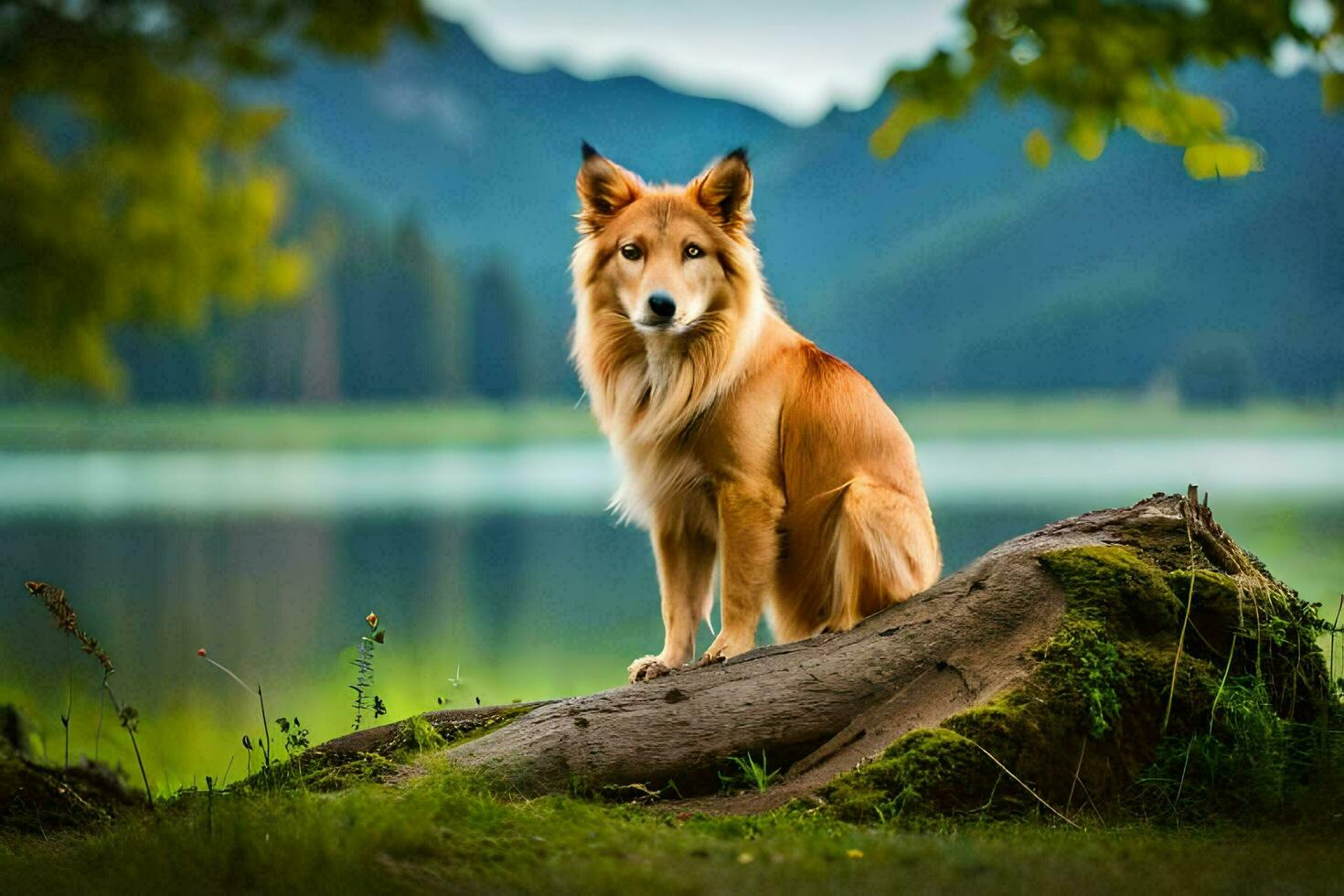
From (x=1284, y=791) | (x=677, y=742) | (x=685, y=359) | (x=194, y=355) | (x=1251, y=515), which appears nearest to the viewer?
(x=1284, y=791)

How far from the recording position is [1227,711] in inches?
192

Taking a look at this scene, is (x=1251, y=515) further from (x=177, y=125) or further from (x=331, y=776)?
(x=177, y=125)

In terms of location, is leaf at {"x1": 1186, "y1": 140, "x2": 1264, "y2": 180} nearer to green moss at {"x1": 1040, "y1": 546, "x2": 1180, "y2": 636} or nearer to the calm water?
green moss at {"x1": 1040, "y1": 546, "x2": 1180, "y2": 636}

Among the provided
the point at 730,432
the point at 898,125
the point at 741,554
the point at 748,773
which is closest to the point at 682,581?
the point at 741,554

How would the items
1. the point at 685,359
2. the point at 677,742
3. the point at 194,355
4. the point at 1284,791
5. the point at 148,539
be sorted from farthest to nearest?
the point at 148,539, the point at 194,355, the point at 685,359, the point at 677,742, the point at 1284,791

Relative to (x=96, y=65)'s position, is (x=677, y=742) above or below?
below

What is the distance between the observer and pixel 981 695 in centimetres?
501

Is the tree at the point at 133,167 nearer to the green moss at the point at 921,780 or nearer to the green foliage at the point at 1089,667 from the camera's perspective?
the green moss at the point at 921,780

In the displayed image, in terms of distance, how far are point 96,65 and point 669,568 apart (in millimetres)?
3462

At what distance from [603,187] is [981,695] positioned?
305 centimetres

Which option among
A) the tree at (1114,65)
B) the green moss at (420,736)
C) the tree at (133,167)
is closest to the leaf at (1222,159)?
the tree at (1114,65)

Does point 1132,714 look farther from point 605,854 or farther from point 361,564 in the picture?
point 361,564

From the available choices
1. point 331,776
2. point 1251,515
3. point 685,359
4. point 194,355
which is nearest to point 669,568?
point 685,359

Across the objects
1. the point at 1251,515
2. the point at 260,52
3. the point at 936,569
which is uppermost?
the point at 260,52
